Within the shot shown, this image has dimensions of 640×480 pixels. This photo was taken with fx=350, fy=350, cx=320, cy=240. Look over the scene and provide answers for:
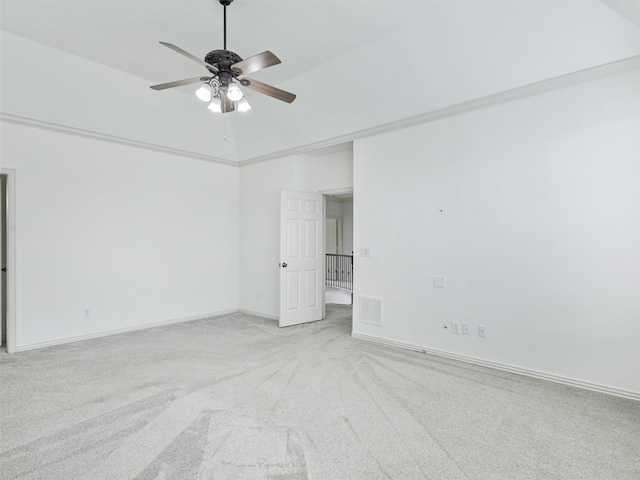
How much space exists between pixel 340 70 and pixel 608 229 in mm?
3222

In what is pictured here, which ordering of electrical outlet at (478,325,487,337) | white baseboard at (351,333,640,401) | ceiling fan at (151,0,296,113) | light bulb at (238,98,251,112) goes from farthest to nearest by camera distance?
electrical outlet at (478,325,487,337), white baseboard at (351,333,640,401), light bulb at (238,98,251,112), ceiling fan at (151,0,296,113)

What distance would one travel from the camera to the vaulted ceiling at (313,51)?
3.08 m

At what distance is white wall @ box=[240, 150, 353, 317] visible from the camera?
19.4 ft

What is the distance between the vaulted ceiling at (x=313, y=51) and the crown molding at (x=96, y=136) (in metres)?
0.05

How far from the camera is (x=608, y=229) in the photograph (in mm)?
3117

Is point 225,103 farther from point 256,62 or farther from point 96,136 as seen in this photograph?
point 96,136

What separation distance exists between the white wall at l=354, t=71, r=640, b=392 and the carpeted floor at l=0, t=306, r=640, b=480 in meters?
0.40

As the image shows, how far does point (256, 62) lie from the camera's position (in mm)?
2602

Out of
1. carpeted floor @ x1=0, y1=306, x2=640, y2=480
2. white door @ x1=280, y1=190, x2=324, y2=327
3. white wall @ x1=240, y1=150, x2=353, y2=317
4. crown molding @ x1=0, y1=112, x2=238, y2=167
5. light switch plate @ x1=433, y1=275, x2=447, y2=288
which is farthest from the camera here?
white wall @ x1=240, y1=150, x2=353, y2=317

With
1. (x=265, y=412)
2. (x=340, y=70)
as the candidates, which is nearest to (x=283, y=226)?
(x=340, y=70)

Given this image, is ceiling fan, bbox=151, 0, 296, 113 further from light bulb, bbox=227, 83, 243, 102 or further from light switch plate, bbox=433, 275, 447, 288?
light switch plate, bbox=433, 275, 447, 288

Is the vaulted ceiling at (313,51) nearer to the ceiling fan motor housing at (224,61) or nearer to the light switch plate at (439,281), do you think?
the ceiling fan motor housing at (224,61)

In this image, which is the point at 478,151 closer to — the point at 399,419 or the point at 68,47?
the point at 399,419

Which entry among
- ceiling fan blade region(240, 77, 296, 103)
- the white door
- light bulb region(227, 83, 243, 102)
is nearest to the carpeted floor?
the white door
